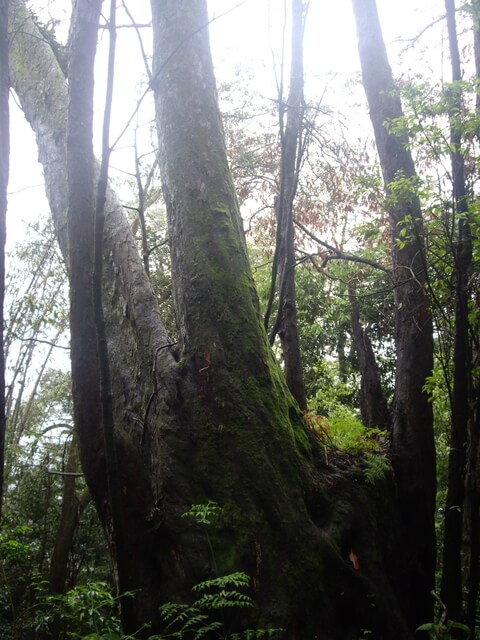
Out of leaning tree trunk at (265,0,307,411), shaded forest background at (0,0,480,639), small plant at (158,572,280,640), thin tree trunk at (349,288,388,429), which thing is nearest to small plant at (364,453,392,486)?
shaded forest background at (0,0,480,639)

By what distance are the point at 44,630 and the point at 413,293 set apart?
20.3 feet

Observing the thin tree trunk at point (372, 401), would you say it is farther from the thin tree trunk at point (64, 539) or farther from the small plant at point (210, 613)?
the thin tree trunk at point (64, 539)

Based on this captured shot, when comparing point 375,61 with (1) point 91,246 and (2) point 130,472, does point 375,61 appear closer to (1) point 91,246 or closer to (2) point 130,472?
(1) point 91,246

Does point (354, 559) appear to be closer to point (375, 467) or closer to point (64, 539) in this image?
point (375, 467)

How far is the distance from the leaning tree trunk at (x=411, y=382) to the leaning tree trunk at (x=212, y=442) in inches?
10.5

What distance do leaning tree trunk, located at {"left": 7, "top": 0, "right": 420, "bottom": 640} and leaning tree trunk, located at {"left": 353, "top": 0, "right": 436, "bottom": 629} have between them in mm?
267

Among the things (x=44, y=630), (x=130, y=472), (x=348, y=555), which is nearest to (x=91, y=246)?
(x=130, y=472)

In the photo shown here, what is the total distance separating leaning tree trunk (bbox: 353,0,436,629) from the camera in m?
3.95

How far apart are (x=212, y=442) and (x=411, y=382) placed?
6.30 feet

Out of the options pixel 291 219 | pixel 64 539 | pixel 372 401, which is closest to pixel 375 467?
pixel 372 401

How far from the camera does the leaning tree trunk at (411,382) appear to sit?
13.0ft

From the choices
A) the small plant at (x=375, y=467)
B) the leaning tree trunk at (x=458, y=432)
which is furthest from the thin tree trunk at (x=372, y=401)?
the leaning tree trunk at (x=458, y=432)

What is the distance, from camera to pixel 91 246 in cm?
326

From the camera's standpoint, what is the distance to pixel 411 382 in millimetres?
4426
